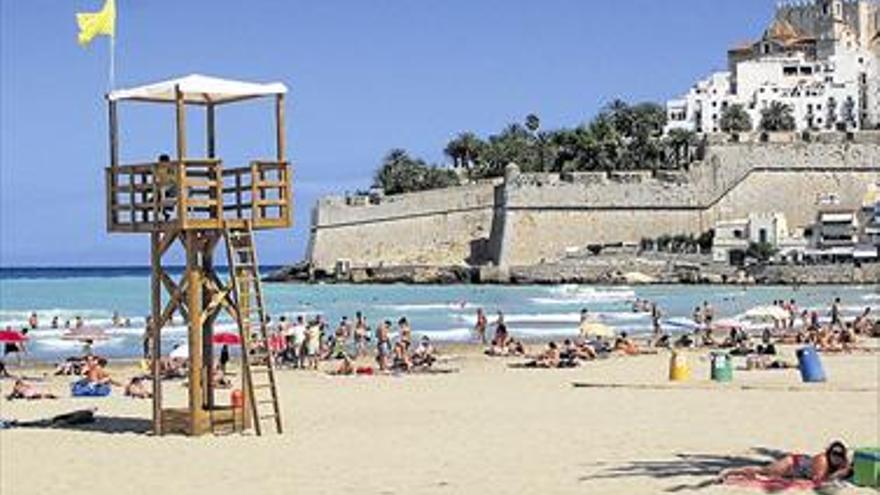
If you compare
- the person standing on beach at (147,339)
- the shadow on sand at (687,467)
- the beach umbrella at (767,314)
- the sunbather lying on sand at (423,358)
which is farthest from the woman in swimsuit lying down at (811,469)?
the beach umbrella at (767,314)

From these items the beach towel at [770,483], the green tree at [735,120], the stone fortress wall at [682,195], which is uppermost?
the green tree at [735,120]

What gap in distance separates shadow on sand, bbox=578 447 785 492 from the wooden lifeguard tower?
398 cm

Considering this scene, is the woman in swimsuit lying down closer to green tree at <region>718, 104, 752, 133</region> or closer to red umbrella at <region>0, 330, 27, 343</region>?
red umbrella at <region>0, 330, 27, 343</region>

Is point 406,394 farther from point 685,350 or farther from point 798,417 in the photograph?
point 685,350

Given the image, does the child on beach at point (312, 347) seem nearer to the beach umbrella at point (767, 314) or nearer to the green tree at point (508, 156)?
the beach umbrella at point (767, 314)

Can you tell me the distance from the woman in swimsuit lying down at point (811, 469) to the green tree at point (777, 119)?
300 feet

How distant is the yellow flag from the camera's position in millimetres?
14250

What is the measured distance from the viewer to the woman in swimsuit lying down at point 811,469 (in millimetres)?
9719

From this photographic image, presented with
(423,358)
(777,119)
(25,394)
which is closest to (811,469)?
(25,394)

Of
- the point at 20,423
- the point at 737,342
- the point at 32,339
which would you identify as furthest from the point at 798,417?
the point at 32,339

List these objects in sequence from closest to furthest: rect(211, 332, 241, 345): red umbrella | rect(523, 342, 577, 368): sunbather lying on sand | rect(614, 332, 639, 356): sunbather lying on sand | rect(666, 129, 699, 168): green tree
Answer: rect(211, 332, 241, 345): red umbrella, rect(523, 342, 577, 368): sunbather lying on sand, rect(614, 332, 639, 356): sunbather lying on sand, rect(666, 129, 699, 168): green tree

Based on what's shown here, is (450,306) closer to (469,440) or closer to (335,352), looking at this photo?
(335,352)

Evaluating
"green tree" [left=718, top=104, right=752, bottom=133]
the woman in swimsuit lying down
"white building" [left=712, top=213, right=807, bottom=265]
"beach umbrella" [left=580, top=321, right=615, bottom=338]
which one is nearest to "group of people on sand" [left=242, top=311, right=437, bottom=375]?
"beach umbrella" [left=580, top=321, right=615, bottom=338]

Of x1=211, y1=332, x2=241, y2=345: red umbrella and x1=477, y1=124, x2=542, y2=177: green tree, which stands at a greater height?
x1=477, y1=124, x2=542, y2=177: green tree
